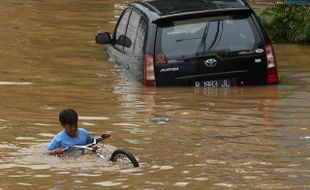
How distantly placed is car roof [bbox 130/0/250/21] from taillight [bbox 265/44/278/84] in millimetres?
690

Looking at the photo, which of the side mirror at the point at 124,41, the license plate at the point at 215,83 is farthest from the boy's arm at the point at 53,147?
the side mirror at the point at 124,41

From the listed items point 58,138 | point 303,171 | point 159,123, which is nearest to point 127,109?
point 159,123

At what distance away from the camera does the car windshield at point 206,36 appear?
48.9 feet

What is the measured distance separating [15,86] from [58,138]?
5.00 metres

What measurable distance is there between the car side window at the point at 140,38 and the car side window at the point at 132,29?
8.8 inches

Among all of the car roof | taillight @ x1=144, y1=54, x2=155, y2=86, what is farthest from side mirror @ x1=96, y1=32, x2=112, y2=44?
taillight @ x1=144, y1=54, x2=155, y2=86

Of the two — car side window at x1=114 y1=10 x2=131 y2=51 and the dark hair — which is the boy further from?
car side window at x1=114 y1=10 x2=131 y2=51

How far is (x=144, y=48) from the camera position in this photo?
1501 centimetres

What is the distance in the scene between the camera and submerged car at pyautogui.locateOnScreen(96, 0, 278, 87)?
14.9 meters

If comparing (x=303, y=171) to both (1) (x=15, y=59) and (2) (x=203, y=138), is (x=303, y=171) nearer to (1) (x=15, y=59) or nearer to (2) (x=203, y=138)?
(2) (x=203, y=138)

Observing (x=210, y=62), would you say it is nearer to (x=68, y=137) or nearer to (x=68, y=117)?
(x=68, y=137)

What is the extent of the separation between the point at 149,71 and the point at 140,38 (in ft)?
2.18

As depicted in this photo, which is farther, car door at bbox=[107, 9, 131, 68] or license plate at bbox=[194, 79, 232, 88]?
car door at bbox=[107, 9, 131, 68]

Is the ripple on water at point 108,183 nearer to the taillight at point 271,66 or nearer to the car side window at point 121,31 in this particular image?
the taillight at point 271,66
